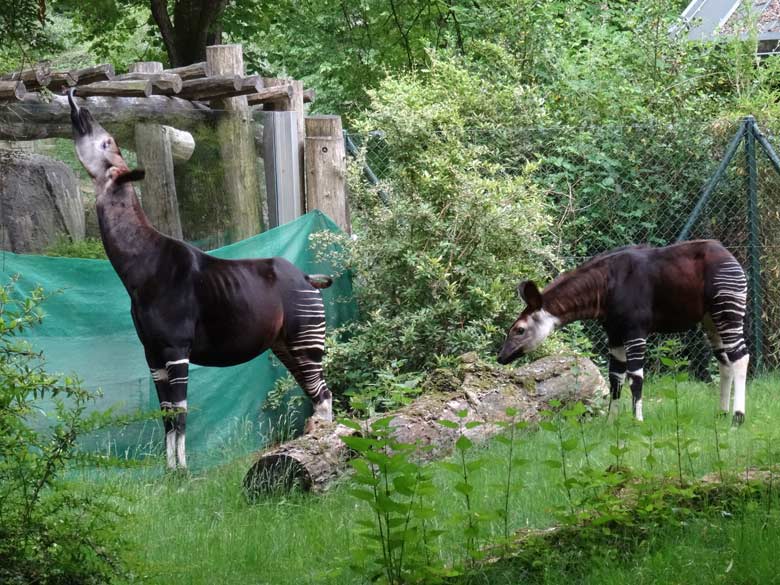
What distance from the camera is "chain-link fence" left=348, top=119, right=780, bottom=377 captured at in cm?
1034

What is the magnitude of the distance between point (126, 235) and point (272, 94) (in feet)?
7.74

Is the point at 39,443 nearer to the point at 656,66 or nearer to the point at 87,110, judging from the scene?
the point at 87,110

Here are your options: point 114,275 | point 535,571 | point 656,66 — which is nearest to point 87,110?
point 114,275

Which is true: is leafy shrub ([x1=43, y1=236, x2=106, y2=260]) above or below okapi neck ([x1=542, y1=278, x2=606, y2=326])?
above

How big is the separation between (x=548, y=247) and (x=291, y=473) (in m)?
3.84

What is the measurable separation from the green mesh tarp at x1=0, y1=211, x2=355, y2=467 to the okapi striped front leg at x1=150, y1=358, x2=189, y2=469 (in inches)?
12.9

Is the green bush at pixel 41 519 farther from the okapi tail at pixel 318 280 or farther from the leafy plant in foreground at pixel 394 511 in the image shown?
the okapi tail at pixel 318 280

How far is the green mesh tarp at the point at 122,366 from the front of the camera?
7.16 m

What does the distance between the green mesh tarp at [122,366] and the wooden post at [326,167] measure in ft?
2.80

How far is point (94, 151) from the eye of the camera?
23.8ft

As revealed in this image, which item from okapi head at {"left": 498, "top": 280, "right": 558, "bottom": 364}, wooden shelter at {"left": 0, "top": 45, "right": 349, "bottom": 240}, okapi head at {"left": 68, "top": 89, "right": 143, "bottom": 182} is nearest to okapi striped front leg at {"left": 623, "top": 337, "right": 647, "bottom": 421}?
okapi head at {"left": 498, "top": 280, "right": 558, "bottom": 364}

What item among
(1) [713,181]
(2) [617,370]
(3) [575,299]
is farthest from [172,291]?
(1) [713,181]

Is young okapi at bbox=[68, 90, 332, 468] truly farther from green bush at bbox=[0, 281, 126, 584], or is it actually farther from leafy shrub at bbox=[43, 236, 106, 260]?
green bush at bbox=[0, 281, 126, 584]

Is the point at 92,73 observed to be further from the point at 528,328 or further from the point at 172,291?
the point at 528,328
